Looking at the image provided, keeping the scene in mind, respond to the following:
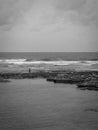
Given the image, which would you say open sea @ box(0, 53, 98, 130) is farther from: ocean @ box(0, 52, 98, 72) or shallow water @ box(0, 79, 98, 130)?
ocean @ box(0, 52, 98, 72)

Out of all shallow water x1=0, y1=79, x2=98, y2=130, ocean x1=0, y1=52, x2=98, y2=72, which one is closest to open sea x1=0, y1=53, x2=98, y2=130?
shallow water x1=0, y1=79, x2=98, y2=130

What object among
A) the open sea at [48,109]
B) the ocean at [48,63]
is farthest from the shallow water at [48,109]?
the ocean at [48,63]

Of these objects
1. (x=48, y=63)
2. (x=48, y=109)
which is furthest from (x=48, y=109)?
(x=48, y=63)

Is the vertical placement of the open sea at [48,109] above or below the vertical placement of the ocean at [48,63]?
below

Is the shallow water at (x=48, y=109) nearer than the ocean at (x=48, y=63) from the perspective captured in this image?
Yes

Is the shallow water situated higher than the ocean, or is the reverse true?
the ocean

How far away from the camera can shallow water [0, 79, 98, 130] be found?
1530 cm

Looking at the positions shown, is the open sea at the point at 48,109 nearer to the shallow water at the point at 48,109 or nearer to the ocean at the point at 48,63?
the shallow water at the point at 48,109

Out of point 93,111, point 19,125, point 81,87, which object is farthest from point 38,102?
point 81,87

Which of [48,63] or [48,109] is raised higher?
[48,63]

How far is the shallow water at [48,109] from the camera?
15305 millimetres

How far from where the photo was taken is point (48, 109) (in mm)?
18859

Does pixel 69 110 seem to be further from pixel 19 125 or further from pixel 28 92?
pixel 28 92

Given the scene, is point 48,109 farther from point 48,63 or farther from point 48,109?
point 48,63
